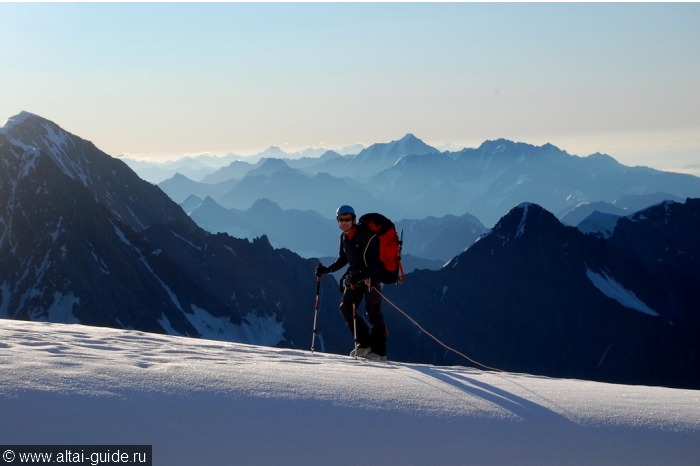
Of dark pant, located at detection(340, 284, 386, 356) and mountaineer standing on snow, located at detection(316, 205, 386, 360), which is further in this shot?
dark pant, located at detection(340, 284, 386, 356)

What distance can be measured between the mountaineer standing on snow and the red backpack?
0.17m

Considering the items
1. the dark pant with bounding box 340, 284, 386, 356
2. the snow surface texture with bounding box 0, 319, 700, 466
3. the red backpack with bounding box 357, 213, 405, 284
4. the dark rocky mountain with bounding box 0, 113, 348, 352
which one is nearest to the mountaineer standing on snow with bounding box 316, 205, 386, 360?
the dark pant with bounding box 340, 284, 386, 356

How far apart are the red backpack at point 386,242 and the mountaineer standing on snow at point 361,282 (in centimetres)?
17

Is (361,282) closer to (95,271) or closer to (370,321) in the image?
(370,321)

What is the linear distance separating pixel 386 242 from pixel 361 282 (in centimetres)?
99

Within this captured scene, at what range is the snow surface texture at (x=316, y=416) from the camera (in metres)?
8.43

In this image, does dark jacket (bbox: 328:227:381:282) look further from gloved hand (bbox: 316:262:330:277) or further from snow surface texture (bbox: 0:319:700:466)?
snow surface texture (bbox: 0:319:700:466)

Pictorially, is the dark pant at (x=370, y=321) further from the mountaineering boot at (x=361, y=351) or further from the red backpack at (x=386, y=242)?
the red backpack at (x=386, y=242)

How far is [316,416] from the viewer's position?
926cm

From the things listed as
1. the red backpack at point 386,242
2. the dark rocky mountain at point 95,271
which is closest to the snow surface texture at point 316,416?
the red backpack at point 386,242

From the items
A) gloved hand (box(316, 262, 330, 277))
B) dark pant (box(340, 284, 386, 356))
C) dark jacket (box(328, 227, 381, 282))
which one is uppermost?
dark jacket (box(328, 227, 381, 282))

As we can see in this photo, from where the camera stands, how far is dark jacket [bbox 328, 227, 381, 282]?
53.1ft

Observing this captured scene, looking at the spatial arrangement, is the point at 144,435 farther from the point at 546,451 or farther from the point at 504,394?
the point at 504,394

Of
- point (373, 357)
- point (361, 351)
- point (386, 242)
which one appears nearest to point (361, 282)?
point (386, 242)
